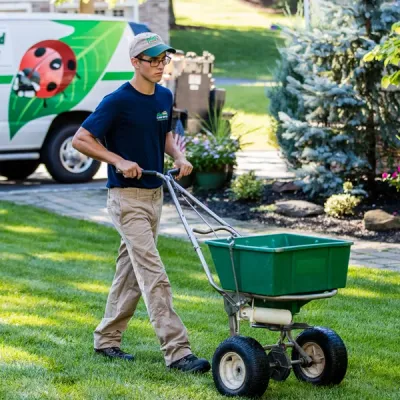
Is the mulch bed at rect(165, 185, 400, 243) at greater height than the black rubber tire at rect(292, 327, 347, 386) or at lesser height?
lesser

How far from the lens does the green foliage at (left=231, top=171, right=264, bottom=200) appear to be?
12383 millimetres

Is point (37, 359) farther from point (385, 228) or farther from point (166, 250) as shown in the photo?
point (385, 228)

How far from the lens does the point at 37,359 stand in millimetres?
6168

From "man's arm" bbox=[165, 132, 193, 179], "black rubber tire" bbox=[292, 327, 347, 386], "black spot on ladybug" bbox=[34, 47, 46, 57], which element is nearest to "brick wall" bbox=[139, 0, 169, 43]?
"black spot on ladybug" bbox=[34, 47, 46, 57]

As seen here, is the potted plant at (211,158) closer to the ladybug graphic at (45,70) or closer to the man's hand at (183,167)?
the ladybug graphic at (45,70)

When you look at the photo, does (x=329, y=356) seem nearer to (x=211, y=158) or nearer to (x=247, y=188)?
(x=247, y=188)

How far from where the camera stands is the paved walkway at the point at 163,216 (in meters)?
9.55

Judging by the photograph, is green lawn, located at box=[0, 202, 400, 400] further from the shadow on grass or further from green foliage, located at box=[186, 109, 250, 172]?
the shadow on grass

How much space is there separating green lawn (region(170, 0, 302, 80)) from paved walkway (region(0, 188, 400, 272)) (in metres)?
21.3

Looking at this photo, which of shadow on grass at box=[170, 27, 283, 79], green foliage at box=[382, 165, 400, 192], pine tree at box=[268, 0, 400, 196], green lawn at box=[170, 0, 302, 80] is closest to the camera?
green foliage at box=[382, 165, 400, 192]

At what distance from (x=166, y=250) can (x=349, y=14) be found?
3.60 m

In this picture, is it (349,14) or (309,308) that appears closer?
(309,308)

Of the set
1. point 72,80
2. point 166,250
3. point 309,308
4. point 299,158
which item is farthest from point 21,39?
point 309,308

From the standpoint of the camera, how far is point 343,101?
11.7 meters
